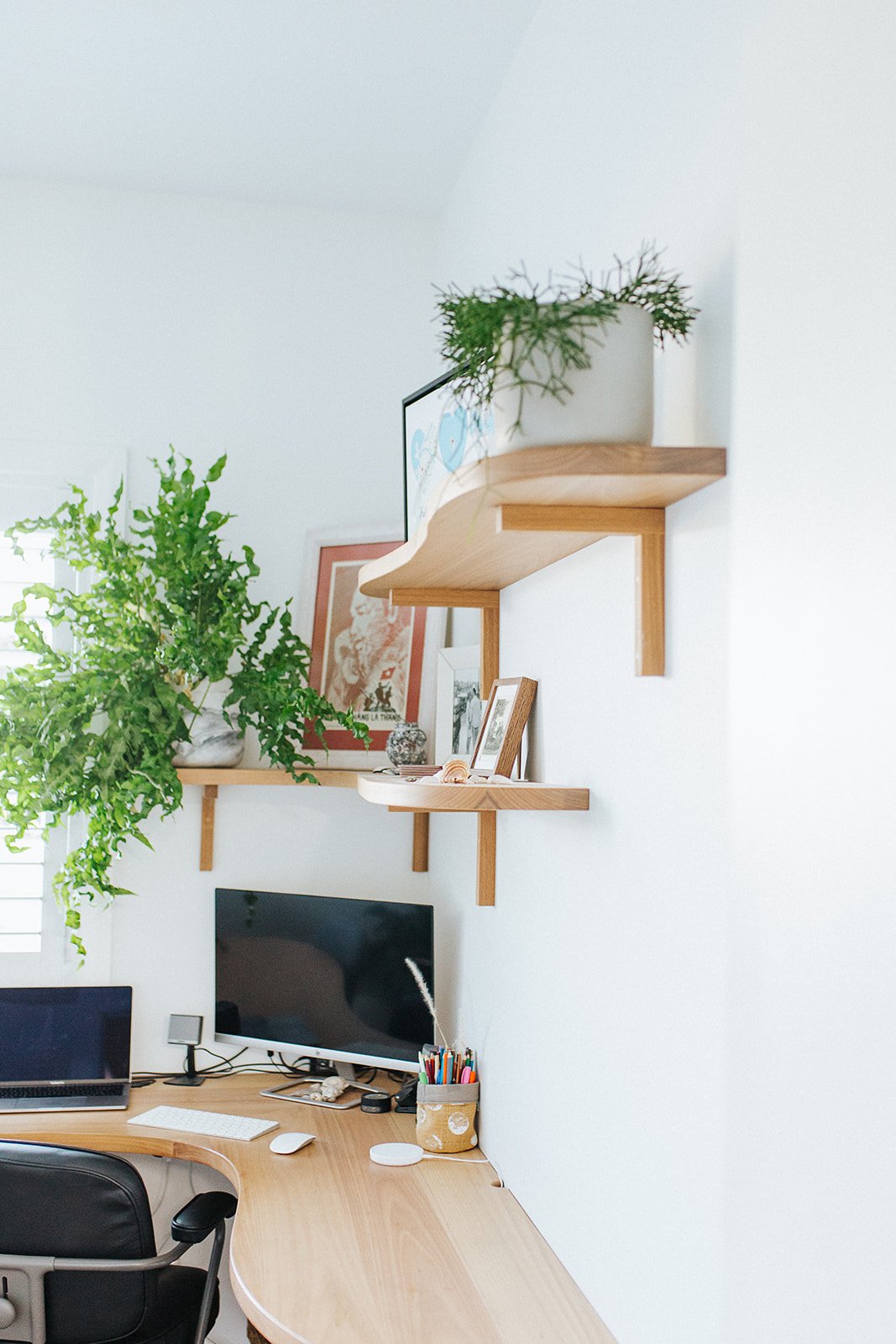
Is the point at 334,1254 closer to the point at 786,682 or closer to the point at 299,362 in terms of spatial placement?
A: the point at 786,682

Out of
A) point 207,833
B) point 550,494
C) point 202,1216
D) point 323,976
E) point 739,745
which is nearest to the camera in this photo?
point 739,745

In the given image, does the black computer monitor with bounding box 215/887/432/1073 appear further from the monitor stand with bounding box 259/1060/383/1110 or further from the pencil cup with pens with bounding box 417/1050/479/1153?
the pencil cup with pens with bounding box 417/1050/479/1153

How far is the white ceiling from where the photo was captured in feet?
6.44

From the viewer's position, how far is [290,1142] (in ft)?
6.75

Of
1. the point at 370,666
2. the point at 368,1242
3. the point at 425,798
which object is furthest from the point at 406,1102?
the point at 425,798

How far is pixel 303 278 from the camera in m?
2.74

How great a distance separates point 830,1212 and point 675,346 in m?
0.86

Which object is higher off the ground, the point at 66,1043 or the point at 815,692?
the point at 815,692

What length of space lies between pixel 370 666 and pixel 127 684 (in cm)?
57

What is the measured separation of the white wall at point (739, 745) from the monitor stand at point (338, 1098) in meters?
0.76

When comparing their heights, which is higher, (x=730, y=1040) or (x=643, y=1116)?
(x=730, y=1040)

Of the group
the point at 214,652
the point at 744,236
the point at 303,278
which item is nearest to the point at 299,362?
the point at 303,278

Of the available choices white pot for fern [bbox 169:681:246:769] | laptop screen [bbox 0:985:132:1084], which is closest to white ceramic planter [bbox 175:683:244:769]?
white pot for fern [bbox 169:681:246:769]

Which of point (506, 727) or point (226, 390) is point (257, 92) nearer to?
point (226, 390)
